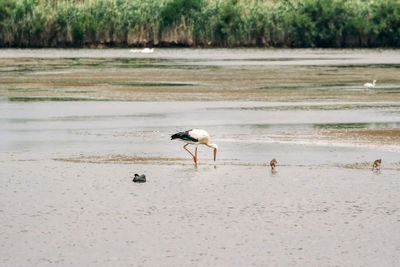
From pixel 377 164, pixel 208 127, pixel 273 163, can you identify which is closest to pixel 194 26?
pixel 208 127

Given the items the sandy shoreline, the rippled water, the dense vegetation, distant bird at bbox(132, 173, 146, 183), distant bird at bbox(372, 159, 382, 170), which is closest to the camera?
the sandy shoreline

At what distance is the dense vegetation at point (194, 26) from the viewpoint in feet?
197

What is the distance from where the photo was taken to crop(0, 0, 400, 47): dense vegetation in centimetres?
5991

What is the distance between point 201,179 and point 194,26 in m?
48.6

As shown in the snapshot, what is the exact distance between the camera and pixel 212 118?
68.0 feet

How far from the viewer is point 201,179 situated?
42.3 ft

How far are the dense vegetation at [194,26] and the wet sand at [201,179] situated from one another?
3171cm

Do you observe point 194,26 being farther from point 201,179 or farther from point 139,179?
point 139,179

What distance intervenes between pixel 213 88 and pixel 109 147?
13.7 metres

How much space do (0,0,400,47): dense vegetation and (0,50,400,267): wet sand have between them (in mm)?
31706

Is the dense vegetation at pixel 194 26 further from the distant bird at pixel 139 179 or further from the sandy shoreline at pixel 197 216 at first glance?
the distant bird at pixel 139 179

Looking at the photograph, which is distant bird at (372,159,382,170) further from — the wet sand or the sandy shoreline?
A: the sandy shoreline

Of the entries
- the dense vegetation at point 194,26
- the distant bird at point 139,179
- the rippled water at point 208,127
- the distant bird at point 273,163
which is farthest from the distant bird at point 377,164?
the dense vegetation at point 194,26

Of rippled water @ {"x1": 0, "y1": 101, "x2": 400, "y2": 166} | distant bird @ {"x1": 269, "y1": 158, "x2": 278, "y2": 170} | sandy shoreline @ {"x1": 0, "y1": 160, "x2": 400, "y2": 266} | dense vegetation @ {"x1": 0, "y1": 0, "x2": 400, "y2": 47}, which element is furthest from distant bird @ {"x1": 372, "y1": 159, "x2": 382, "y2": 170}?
dense vegetation @ {"x1": 0, "y1": 0, "x2": 400, "y2": 47}
